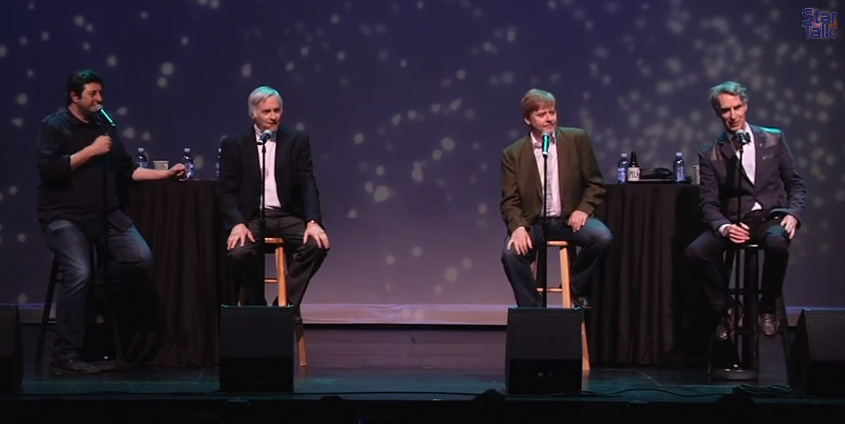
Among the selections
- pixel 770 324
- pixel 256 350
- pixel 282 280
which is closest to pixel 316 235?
pixel 282 280

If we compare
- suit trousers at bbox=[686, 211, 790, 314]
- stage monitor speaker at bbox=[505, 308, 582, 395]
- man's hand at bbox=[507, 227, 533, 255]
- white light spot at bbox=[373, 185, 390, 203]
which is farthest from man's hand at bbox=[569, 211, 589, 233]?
white light spot at bbox=[373, 185, 390, 203]

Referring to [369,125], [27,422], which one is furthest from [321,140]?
[27,422]

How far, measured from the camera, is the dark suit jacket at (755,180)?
5324 mm

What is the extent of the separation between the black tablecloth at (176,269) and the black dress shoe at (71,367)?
374 mm

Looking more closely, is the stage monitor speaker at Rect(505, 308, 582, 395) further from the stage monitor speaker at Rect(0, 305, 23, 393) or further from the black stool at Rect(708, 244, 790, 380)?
the stage monitor speaker at Rect(0, 305, 23, 393)

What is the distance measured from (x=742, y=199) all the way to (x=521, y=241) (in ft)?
3.32

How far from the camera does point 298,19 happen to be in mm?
7109

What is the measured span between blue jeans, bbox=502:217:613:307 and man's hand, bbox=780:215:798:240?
0.76 m

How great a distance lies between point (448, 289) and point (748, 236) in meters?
2.53

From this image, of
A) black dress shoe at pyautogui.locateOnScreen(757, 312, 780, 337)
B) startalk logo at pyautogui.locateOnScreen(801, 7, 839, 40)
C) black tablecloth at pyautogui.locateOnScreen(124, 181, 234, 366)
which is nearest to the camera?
black dress shoe at pyautogui.locateOnScreen(757, 312, 780, 337)

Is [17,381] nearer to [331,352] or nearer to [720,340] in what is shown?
[331,352]

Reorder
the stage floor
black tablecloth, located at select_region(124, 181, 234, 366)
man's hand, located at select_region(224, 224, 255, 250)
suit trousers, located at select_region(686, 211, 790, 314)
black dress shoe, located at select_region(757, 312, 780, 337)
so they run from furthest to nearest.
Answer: black tablecloth, located at select_region(124, 181, 234, 366) < man's hand, located at select_region(224, 224, 255, 250) < black dress shoe, located at select_region(757, 312, 780, 337) < suit trousers, located at select_region(686, 211, 790, 314) < the stage floor

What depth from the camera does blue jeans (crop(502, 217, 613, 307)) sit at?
5.42 metres

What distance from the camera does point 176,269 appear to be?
561 centimetres
